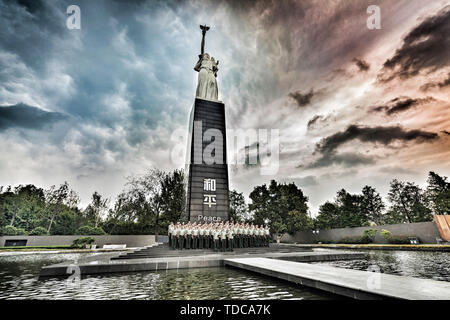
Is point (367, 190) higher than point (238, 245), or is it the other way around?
point (367, 190)

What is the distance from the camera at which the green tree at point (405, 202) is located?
30875mm

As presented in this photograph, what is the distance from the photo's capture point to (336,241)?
80.9ft

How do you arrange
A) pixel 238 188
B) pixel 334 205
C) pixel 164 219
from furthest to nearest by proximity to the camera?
1. pixel 238 188
2. pixel 334 205
3. pixel 164 219

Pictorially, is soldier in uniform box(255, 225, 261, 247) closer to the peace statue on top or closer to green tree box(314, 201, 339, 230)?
the peace statue on top

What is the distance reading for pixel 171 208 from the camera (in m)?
27.8

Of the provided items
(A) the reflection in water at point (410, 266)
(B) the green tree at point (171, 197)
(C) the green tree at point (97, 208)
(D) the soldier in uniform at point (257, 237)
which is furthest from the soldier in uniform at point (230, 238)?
(C) the green tree at point (97, 208)

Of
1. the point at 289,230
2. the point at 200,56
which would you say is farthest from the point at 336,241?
the point at 200,56

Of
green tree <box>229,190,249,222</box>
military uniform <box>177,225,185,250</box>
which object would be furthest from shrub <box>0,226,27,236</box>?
green tree <box>229,190,249,222</box>

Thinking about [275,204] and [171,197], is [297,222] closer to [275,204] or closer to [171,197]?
[275,204]

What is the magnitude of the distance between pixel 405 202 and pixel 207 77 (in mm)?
33975

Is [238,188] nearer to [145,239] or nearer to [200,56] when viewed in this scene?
[145,239]

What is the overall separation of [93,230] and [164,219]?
319 inches
